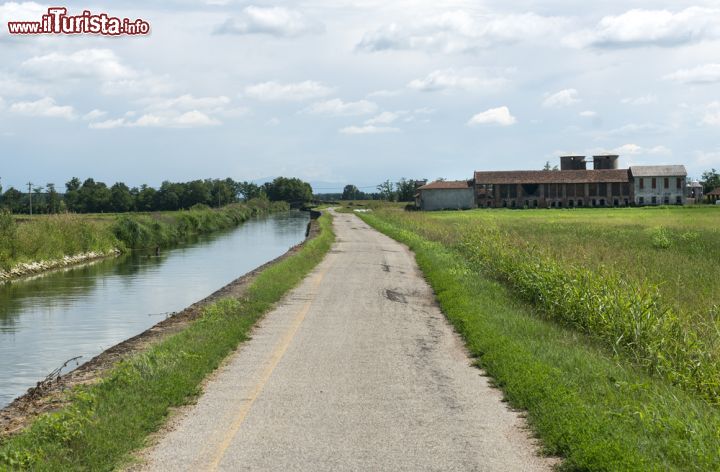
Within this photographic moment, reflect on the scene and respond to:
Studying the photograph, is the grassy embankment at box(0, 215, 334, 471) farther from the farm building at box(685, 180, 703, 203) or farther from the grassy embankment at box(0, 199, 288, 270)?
the farm building at box(685, 180, 703, 203)

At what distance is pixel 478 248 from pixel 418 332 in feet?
50.7

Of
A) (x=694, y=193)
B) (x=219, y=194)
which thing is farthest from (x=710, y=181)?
(x=219, y=194)

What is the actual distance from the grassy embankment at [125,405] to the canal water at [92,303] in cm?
260

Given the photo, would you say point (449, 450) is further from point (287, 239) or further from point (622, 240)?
point (287, 239)

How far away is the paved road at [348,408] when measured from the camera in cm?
810

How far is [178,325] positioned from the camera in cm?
1772

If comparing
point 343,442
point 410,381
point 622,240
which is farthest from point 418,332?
point 622,240

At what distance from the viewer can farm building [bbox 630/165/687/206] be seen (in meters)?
121

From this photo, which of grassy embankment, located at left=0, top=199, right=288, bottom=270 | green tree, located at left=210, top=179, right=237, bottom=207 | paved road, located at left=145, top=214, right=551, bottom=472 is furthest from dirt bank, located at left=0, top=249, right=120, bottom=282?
green tree, located at left=210, top=179, right=237, bottom=207

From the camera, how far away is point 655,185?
122 m

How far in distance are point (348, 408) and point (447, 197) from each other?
112 meters

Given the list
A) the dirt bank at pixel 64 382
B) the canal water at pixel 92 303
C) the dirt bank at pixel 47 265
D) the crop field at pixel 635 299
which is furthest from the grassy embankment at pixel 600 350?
the dirt bank at pixel 47 265

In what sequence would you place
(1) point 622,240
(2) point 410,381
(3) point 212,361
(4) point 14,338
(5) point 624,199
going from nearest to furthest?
(2) point 410,381, (3) point 212,361, (4) point 14,338, (1) point 622,240, (5) point 624,199

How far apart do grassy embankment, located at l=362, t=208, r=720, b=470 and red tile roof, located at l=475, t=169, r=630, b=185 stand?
9590 centimetres
